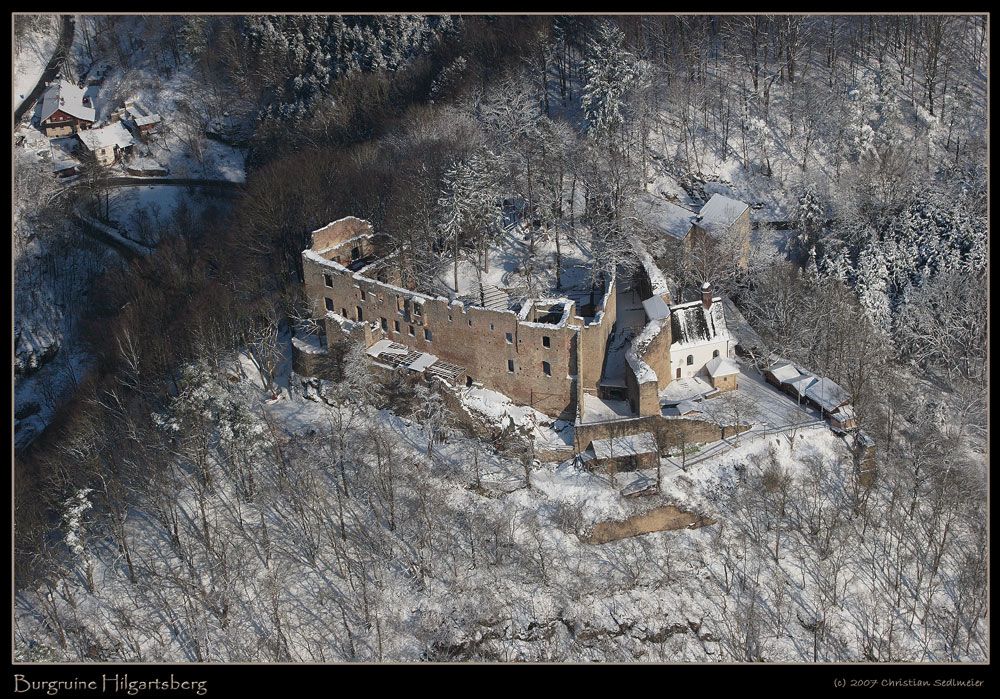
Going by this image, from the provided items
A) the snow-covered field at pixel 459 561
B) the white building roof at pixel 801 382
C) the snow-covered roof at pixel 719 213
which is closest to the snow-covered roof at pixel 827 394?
the white building roof at pixel 801 382

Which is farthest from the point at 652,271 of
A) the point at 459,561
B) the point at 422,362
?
the point at 459,561

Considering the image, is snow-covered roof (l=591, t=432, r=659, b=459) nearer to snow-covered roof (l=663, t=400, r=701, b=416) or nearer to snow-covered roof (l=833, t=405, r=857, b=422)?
snow-covered roof (l=663, t=400, r=701, b=416)

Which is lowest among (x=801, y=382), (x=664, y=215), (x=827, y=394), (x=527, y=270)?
(x=827, y=394)

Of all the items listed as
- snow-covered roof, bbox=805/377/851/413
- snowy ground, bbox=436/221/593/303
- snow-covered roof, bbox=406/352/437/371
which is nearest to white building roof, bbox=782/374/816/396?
snow-covered roof, bbox=805/377/851/413

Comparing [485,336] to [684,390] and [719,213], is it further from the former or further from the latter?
[719,213]

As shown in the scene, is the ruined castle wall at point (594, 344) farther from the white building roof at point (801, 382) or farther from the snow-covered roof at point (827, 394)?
the snow-covered roof at point (827, 394)

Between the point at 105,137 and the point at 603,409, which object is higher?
the point at 105,137
